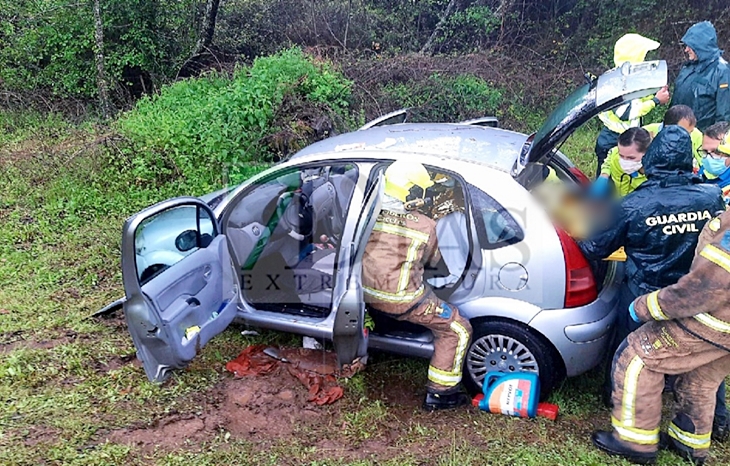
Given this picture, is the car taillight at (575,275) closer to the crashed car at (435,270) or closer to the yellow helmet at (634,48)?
the crashed car at (435,270)

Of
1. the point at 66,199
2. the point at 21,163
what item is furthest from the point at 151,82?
the point at 66,199

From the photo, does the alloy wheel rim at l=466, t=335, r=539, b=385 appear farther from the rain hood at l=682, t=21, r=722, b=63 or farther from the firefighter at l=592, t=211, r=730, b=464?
the rain hood at l=682, t=21, r=722, b=63

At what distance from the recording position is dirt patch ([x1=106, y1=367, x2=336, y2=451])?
3.47 m

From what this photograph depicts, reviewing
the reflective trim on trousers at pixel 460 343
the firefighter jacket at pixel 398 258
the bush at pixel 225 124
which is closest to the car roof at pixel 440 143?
the firefighter jacket at pixel 398 258

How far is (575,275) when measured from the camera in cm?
340

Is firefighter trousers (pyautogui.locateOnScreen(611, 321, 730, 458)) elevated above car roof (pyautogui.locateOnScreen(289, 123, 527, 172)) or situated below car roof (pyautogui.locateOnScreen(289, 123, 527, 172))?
below

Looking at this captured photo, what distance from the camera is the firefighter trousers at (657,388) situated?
316 centimetres

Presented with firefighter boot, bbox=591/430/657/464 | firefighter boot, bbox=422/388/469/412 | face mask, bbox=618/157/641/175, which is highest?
face mask, bbox=618/157/641/175

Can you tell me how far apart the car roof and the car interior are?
0.60 ft

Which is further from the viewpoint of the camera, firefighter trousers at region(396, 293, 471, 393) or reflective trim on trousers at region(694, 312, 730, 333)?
firefighter trousers at region(396, 293, 471, 393)

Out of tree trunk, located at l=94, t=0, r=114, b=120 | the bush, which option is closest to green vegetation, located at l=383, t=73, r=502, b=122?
the bush

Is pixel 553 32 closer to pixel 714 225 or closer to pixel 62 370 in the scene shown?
pixel 714 225

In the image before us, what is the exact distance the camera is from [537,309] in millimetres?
3457

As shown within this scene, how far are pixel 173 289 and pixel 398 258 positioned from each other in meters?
1.29
